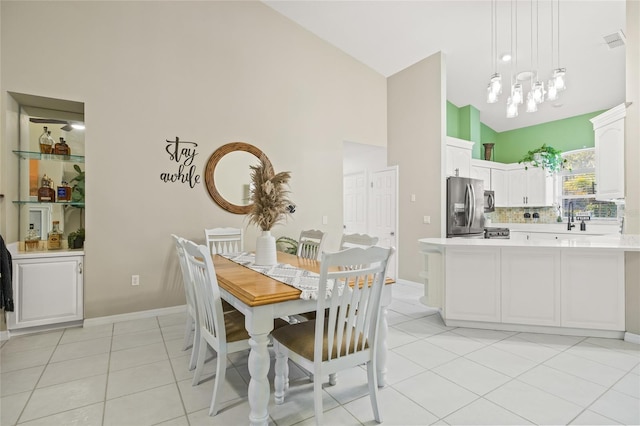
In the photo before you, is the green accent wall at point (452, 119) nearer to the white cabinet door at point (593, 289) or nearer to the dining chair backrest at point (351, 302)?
the white cabinet door at point (593, 289)

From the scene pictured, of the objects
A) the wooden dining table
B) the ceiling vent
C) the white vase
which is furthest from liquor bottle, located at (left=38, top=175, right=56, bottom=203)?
the ceiling vent

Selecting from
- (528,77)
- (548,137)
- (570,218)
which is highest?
(528,77)

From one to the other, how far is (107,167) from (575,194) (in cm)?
733

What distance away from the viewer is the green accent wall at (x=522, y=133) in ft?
18.1

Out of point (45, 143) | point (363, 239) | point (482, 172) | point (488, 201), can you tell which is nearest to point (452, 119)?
point (482, 172)

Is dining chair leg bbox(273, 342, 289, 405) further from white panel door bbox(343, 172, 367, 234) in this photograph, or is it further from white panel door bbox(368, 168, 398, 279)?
white panel door bbox(343, 172, 367, 234)

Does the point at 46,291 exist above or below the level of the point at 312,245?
below

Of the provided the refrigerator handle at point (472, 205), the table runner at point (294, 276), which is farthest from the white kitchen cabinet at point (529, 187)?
the table runner at point (294, 276)

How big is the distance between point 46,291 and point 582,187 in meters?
7.93

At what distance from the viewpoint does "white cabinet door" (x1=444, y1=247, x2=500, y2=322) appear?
305 centimetres

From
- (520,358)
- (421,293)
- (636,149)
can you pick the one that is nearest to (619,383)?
(520,358)

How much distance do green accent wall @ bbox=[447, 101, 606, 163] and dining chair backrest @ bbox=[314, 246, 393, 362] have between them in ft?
16.0

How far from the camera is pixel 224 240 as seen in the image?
11.7 feet

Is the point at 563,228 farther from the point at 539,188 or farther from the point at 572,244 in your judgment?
the point at 572,244
